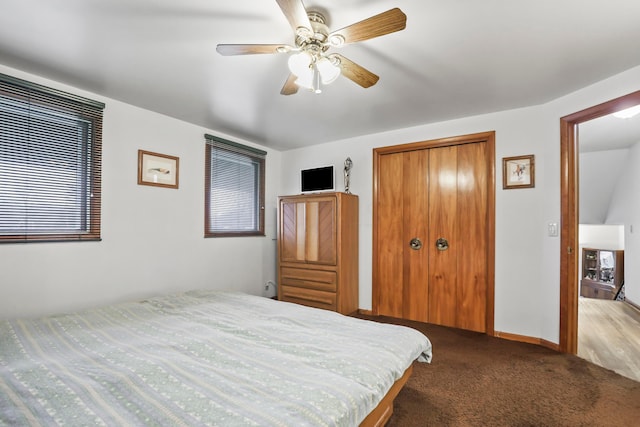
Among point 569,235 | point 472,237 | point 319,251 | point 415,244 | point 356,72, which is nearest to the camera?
point 356,72

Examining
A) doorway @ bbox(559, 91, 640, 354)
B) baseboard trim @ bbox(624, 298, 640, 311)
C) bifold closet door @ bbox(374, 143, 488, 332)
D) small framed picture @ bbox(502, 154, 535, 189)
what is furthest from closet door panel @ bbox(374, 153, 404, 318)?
baseboard trim @ bbox(624, 298, 640, 311)

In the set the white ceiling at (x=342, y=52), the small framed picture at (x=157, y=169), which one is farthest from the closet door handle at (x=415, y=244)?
the small framed picture at (x=157, y=169)

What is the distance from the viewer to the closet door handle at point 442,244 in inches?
130

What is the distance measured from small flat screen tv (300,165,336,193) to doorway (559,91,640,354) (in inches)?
93.6

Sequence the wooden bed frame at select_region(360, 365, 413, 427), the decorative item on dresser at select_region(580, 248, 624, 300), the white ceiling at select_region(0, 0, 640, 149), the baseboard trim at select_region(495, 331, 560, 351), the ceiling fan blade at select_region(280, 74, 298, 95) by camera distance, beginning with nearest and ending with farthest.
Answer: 1. the wooden bed frame at select_region(360, 365, 413, 427)
2. the white ceiling at select_region(0, 0, 640, 149)
3. the ceiling fan blade at select_region(280, 74, 298, 95)
4. the baseboard trim at select_region(495, 331, 560, 351)
5. the decorative item on dresser at select_region(580, 248, 624, 300)

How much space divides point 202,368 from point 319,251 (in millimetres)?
2424

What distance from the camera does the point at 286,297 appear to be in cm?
386

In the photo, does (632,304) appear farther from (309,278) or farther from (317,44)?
(317,44)

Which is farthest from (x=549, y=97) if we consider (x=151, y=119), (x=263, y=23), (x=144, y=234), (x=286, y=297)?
(x=144, y=234)

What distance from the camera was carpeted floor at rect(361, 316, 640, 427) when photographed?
1722 millimetres

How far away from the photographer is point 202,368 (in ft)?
4.04

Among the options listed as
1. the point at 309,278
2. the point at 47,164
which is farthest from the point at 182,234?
the point at 309,278

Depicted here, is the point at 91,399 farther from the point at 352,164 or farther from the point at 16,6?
the point at 352,164

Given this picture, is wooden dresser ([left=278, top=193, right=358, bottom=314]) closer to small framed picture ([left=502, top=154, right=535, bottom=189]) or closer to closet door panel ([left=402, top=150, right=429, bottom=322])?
closet door panel ([left=402, top=150, right=429, bottom=322])
